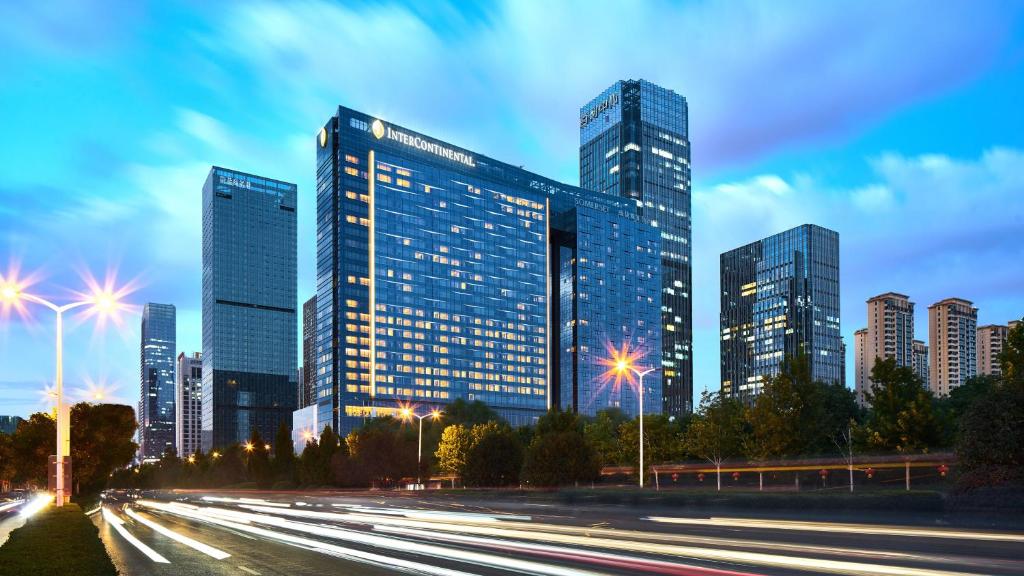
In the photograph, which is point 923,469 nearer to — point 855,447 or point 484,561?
point 855,447

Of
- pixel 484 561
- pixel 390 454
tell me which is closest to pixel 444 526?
pixel 484 561

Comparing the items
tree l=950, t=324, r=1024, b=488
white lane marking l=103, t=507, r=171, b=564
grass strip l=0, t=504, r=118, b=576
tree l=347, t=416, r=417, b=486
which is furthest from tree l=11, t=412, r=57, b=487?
tree l=950, t=324, r=1024, b=488

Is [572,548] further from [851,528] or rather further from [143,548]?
[143,548]

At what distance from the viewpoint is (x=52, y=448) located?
66.2 meters

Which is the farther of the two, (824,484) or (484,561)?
Answer: (824,484)

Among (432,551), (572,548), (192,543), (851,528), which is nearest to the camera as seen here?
(572,548)

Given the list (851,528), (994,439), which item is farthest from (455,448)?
(851,528)

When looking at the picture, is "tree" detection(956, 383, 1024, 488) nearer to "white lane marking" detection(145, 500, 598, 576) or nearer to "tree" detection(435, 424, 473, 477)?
"white lane marking" detection(145, 500, 598, 576)

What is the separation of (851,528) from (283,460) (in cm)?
11442

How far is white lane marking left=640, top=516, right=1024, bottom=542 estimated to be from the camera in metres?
23.1

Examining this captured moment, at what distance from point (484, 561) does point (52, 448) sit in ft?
197

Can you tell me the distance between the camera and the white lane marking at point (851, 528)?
23.1 m

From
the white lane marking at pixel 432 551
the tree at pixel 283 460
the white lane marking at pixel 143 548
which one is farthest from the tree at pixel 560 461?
the tree at pixel 283 460

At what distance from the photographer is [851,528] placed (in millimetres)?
26781
